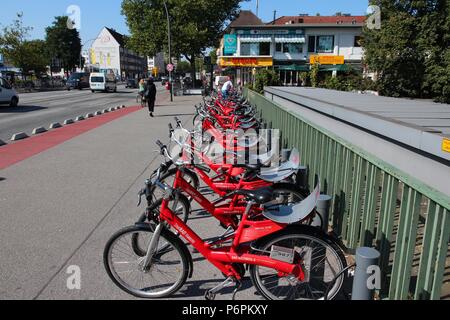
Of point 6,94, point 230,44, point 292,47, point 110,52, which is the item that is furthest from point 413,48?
point 110,52

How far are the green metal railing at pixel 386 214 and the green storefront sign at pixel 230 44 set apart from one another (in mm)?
42685

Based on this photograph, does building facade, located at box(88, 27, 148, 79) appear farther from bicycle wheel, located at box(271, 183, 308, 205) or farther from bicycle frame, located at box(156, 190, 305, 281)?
bicycle frame, located at box(156, 190, 305, 281)

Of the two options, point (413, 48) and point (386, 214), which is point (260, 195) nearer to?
point (386, 214)

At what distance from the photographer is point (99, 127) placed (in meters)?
13.2

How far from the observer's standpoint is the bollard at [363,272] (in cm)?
255

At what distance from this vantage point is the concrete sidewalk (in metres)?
3.44

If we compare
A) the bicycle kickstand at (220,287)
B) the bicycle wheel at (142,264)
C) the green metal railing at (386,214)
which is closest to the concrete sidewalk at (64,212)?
the bicycle wheel at (142,264)

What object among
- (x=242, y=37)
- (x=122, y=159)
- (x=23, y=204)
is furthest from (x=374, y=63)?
(x=23, y=204)

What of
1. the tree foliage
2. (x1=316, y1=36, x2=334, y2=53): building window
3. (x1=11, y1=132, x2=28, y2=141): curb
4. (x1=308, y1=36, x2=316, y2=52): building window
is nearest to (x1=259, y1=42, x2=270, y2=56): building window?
(x1=308, y1=36, x2=316, y2=52): building window

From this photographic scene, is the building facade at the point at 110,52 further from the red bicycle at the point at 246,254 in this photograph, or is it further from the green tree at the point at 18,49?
the red bicycle at the point at 246,254

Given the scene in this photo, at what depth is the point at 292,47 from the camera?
47.2m

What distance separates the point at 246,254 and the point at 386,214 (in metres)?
1.12

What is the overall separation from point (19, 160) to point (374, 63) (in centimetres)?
3407

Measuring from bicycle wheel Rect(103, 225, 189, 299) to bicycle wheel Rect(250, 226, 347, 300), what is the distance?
629 millimetres
